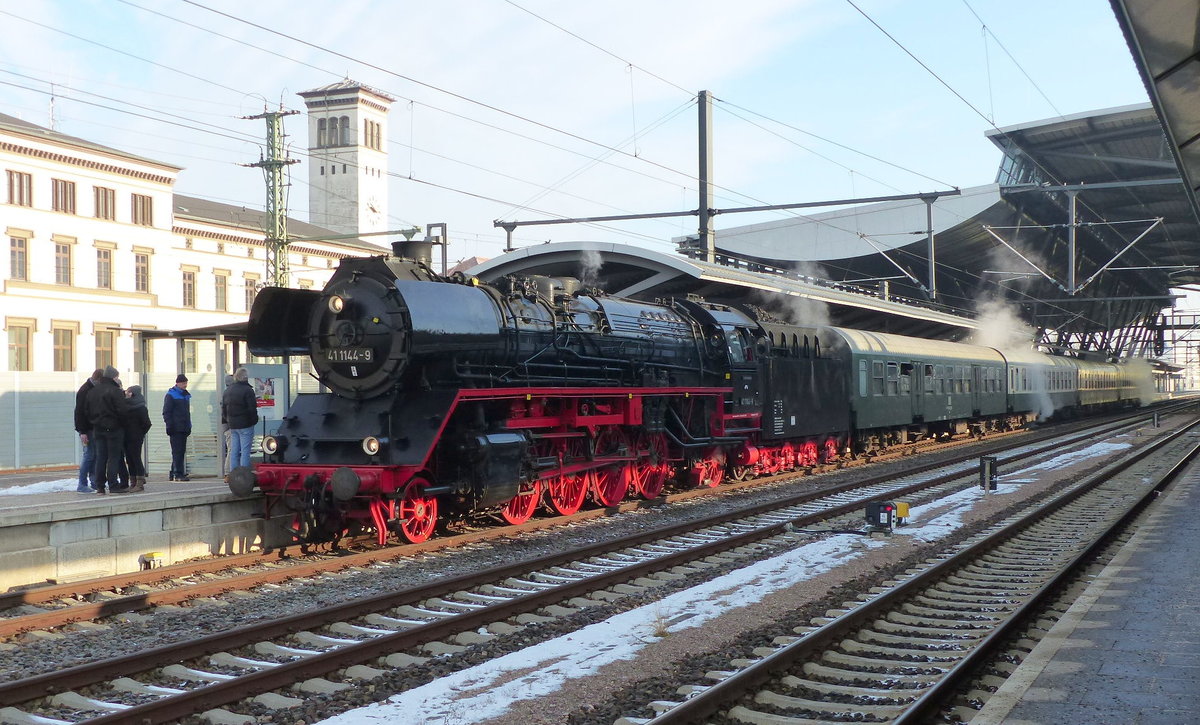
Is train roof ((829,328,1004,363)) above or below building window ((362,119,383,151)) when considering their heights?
below

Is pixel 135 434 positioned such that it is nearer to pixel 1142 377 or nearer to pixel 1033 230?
pixel 1033 230

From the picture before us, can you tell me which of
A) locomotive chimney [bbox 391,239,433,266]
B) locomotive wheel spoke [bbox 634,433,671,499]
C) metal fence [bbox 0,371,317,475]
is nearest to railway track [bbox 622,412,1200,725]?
locomotive wheel spoke [bbox 634,433,671,499]

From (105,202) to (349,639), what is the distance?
4960 cm

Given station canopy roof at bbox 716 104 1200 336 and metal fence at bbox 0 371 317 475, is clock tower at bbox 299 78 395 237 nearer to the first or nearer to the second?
station canopy roof at bbox 716 104 1200 336

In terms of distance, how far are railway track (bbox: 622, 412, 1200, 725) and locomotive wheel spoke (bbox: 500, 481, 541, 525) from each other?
505cm

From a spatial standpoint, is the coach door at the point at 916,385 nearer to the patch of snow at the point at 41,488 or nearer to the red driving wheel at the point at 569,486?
the red driving wheel at the point at 569,486

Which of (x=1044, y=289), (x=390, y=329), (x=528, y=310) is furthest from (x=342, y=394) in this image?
(x=1044, y=289)

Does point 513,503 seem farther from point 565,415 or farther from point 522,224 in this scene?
point 522,224

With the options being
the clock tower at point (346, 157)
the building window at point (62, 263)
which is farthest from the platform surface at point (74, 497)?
the clock tower at point (346, 157)

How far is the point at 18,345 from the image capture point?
4459 cm

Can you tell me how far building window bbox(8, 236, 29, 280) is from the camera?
1783 inches

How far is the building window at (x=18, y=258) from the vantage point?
45.3m

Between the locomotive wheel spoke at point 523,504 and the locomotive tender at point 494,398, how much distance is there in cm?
3

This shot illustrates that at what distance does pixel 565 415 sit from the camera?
1338cm
